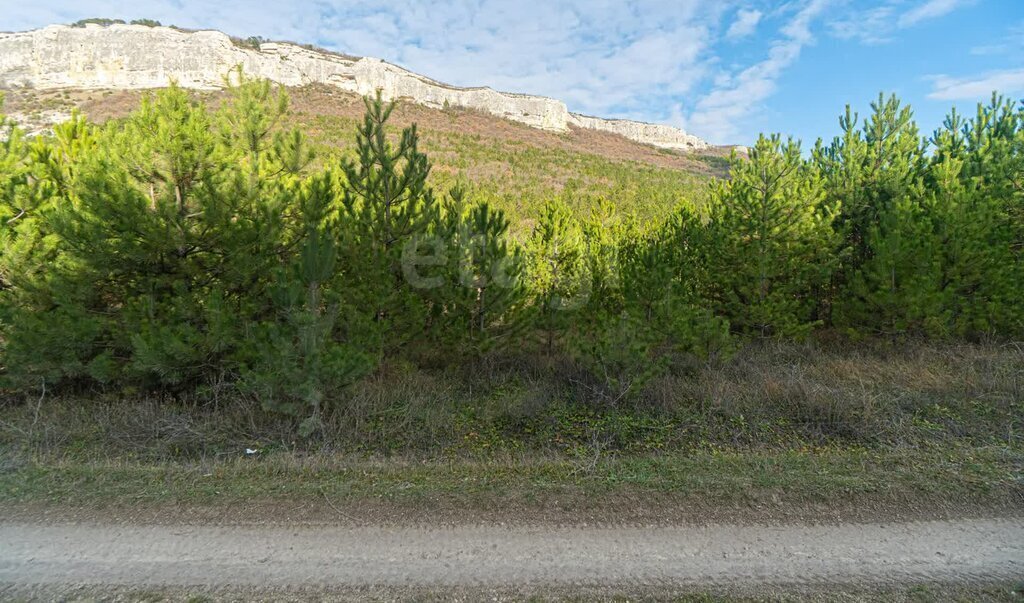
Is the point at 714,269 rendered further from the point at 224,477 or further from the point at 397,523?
the point at 224,477

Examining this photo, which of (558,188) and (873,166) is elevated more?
(558,188)

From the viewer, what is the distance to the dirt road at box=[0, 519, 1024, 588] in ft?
9.90

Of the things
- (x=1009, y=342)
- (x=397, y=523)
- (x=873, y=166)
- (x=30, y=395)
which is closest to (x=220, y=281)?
(x=30, y=395)

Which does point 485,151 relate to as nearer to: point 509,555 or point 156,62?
point 156,62

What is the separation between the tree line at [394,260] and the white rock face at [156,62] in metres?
47.6

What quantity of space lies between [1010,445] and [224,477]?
9.18 metres

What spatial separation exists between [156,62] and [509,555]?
76799 millimetres

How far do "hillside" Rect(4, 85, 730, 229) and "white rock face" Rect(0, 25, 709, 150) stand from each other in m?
5.41

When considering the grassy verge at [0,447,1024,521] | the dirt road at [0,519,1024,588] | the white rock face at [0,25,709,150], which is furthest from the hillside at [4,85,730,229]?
the dirt road at [0,519,1024,588]

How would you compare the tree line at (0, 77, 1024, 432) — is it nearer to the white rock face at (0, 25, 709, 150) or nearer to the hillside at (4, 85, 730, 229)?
the hillside at (4, 85, 730, 229)

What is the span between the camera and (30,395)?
694 cm

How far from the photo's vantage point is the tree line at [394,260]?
19.3 ft

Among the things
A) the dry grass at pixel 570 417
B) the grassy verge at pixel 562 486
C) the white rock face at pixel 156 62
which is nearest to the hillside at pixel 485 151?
the white rock face at pixel 156 62

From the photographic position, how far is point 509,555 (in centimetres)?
326
